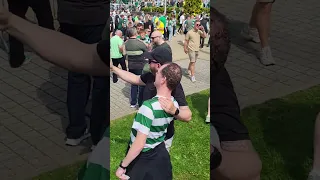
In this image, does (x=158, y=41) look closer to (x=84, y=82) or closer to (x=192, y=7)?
(x=192, y=7)

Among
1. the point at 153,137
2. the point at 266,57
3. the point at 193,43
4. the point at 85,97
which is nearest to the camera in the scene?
the point at 193,43

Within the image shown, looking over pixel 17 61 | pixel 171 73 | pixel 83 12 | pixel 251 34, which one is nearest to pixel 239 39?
pixel 251 34

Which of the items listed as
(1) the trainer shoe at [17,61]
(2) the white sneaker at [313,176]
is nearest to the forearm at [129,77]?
(1) the trainer shoe at [17,61]

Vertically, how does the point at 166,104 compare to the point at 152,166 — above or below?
above

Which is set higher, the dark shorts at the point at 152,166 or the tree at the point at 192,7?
the tree at the point at 192,7

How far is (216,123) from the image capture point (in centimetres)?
194

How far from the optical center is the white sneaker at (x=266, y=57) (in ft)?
6.72

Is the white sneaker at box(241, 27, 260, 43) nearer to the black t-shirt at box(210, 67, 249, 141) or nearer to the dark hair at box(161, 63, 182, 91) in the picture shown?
the black t-shirt at box(210, 67, 249, 141)

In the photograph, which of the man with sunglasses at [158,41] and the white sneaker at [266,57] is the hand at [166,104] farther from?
the white sneaker at [266,57]

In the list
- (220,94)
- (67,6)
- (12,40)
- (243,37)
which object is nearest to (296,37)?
(243,37)

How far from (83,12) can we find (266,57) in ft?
2.51

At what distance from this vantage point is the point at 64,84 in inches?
75.4

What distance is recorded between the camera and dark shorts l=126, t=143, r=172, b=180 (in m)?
1.84

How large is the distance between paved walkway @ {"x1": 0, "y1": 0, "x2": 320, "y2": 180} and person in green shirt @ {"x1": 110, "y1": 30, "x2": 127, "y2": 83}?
85 mm
